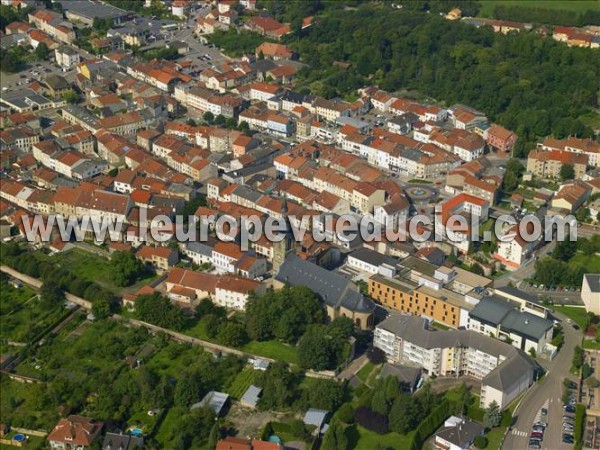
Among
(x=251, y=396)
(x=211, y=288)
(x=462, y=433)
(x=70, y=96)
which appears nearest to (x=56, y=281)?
(x=211, y=288)

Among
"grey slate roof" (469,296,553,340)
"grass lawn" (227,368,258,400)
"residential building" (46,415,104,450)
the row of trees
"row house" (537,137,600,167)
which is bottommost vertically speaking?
the row of trees

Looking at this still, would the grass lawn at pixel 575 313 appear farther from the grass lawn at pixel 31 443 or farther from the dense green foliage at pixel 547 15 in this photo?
the dense green foliage at pixel 547 15

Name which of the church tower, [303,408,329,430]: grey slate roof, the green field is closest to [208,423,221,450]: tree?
[303,408,329,430]: grey slate roof

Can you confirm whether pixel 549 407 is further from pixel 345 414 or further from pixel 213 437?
pixel 213 437

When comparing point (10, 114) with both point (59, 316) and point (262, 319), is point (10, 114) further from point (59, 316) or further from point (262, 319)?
point (262, 319)

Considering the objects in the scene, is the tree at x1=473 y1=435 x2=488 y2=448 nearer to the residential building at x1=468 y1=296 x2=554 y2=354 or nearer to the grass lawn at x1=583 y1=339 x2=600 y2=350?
the residential building at x1=468 y1=296 x2=554 y2=354

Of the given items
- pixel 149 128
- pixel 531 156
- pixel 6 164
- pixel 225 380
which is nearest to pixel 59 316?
pixel 225 380

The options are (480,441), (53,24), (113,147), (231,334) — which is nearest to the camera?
(480,441)

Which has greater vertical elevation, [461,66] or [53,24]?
[461,66]
